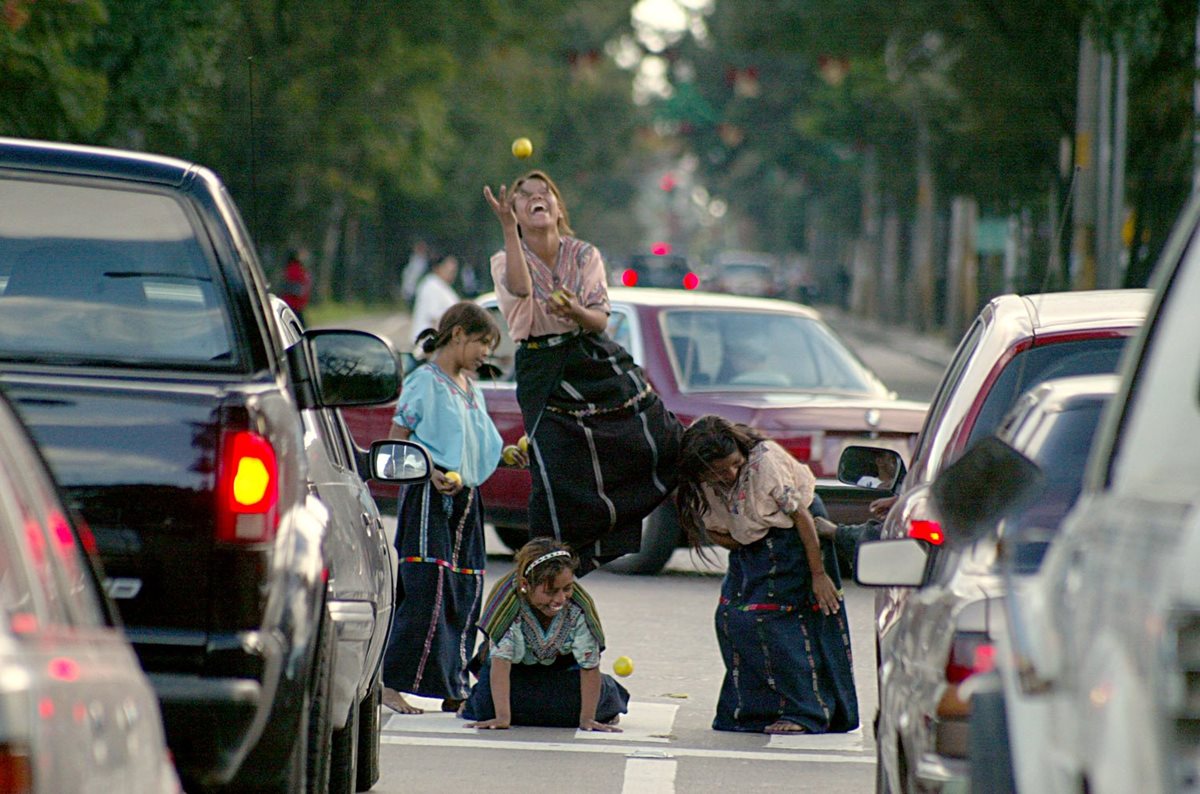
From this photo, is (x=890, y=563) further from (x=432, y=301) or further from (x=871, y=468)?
(x=432, y=301)

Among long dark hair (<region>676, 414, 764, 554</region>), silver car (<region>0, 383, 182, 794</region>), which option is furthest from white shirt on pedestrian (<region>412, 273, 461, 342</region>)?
silver car (<region>0, 383, 182, 794</region>)

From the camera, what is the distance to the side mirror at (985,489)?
418 centimetres

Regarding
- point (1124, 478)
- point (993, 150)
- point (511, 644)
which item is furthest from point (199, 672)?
point (993, 150)

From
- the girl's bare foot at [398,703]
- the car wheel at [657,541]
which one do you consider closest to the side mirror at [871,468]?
the girl's bare foot at [398,703]

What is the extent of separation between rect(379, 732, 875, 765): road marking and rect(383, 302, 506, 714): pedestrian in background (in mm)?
635

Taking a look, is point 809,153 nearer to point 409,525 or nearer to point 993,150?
point 993,150

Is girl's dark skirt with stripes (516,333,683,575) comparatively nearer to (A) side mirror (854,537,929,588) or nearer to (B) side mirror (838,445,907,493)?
(B) side mirror (838,445,907,493)

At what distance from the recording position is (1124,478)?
3684 mm

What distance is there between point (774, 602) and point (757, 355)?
15.0 ft

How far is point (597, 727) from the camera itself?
27.7 ft

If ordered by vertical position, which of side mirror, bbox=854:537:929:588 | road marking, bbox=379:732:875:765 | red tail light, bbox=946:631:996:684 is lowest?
road marking, bbox=379:732:875:765

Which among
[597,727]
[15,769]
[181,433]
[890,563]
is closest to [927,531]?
[890,563]

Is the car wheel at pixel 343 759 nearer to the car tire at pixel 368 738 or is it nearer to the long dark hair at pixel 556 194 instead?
the car tire at pixel 368 738

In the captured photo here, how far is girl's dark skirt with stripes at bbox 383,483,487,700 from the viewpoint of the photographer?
887 centimetres
